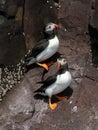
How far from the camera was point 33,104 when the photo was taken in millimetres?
7359

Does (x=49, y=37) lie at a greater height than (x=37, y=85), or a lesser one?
greater

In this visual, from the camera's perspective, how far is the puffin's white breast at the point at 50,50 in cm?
786

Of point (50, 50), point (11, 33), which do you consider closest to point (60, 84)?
point (50, 50)

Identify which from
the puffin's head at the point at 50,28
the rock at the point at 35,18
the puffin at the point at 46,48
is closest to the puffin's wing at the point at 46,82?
the puffin at the point at 46,48

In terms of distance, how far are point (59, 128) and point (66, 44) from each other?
1899 millimetres

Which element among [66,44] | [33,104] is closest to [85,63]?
[66,44]

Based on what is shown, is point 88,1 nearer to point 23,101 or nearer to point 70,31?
point 70,31

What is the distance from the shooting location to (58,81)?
23.5 ft

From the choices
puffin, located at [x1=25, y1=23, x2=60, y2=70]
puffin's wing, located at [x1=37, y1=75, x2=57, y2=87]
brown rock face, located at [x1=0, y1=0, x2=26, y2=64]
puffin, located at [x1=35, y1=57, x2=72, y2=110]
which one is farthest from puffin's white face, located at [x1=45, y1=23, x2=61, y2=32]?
puffin's wing, located at [x1=37, y1=75, x2=57, y2=87]

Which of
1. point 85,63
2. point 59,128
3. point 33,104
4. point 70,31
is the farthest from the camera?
point 70,31

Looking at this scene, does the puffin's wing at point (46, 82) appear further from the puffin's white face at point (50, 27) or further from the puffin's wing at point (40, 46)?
the puffin's white face at point (50, 27)

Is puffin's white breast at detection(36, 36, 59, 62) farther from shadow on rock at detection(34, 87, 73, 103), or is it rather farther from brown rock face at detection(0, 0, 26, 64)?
shadow on rock at detection(34, 87, 73, 103)

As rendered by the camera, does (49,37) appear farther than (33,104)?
Yes

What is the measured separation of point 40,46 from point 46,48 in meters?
0.10
